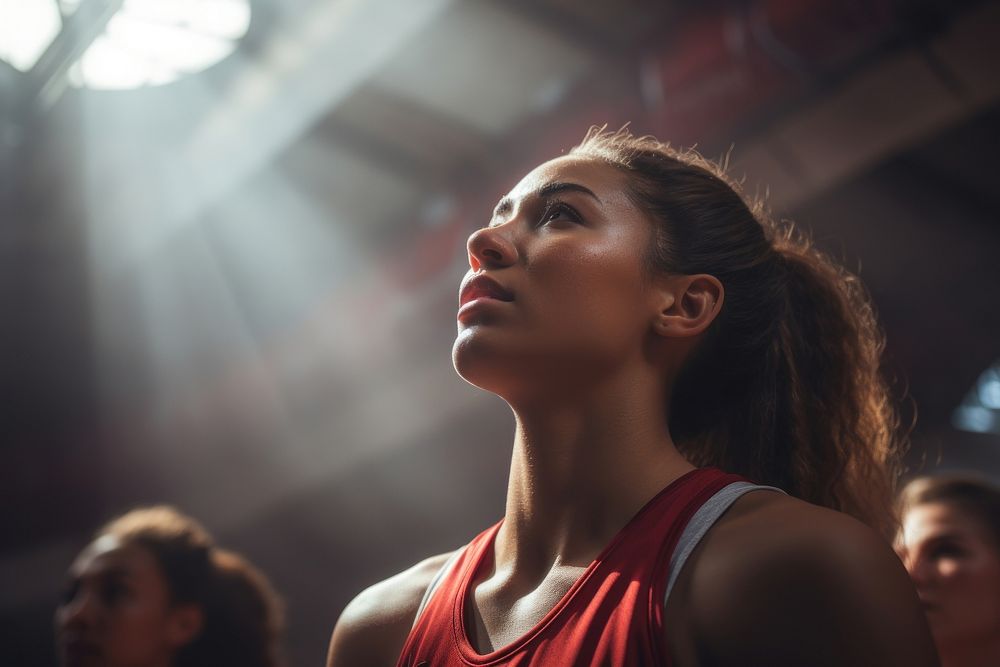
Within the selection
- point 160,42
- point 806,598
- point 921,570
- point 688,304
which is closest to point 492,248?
point 688,304

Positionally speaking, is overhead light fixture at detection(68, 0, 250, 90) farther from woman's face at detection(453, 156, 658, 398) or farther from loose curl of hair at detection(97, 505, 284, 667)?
woman's face at detection(453, 156, 658, 398)

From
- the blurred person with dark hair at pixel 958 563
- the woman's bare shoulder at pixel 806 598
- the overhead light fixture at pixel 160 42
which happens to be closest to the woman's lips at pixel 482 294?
the woman's bare shoulder at pixel 806 598

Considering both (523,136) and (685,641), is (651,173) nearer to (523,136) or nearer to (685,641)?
(685,641)

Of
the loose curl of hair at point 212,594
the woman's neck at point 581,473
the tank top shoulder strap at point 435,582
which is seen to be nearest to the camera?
the woman's neck at point 581,473

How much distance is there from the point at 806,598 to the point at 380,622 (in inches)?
24.2

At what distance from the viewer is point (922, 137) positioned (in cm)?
263

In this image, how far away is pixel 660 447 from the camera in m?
1.15

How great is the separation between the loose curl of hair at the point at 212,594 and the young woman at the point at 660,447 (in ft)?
4.38

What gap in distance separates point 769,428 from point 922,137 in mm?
1735

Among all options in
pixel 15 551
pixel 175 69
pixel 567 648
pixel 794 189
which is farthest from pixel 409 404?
pixel 567 648

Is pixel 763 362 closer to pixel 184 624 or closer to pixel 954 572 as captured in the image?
pixel 954 572

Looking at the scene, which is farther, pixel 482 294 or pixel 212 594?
pixel 212 594

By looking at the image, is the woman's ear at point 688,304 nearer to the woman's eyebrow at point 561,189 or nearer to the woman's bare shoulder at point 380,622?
the woman's eyebrow at point 561,189

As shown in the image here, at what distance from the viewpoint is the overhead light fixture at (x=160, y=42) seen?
3.18 meters
